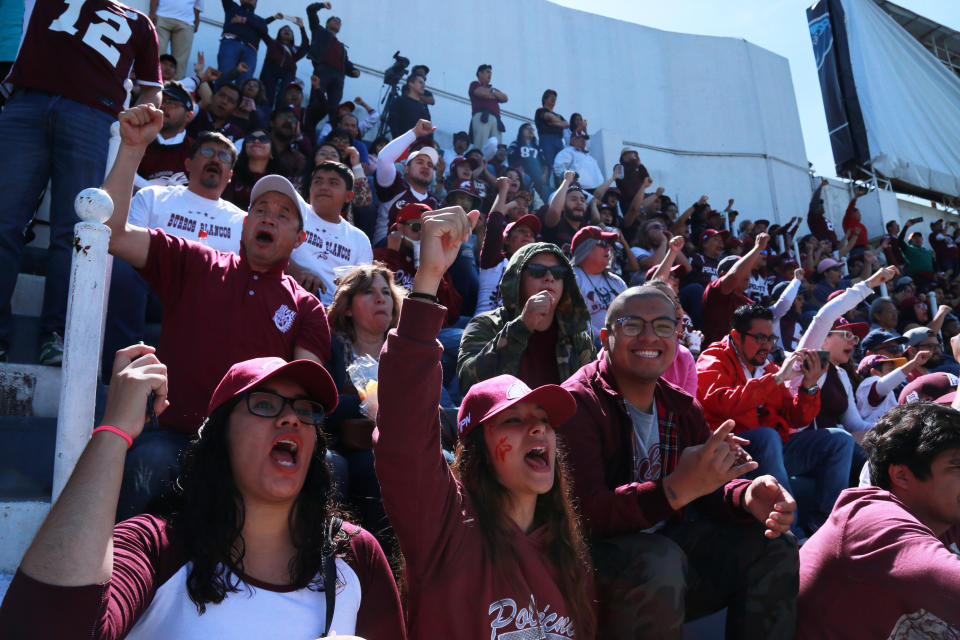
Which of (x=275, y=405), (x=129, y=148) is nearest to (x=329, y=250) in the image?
(x=129, y=148)

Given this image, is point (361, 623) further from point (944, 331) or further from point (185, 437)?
point (944, 331)

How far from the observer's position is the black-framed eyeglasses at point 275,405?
6.48 feet

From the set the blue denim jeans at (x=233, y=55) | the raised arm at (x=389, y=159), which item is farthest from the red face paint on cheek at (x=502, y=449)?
the blue denim jeans at (x=233, y=55)

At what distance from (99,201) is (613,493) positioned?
1720mm

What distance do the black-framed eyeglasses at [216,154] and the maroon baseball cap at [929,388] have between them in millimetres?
4543

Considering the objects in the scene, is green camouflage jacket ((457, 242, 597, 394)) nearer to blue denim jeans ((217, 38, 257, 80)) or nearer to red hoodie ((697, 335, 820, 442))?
red hoodie ((697, 335, 820, 442))

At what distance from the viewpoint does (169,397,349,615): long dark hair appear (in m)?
1.74

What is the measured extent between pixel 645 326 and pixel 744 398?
1.22 meters

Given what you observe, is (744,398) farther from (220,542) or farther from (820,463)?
(220,542)

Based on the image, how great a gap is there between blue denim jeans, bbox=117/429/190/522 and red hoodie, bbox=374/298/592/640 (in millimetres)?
769

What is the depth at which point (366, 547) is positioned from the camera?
2027mm

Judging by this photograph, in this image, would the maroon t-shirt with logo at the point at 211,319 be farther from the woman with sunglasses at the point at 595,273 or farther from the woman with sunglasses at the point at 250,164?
the woman with sunglasses at the point at 250,164

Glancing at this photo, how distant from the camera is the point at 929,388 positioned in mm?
5168

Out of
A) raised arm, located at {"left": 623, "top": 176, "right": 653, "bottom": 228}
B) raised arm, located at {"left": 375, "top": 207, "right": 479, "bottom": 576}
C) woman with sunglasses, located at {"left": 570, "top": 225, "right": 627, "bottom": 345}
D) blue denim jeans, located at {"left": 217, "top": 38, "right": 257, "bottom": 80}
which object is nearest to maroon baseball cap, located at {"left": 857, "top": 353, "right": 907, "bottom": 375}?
woman with sunglasses, located at {"left": 570, "top": 225, "right": 627, "bottom": 345}
